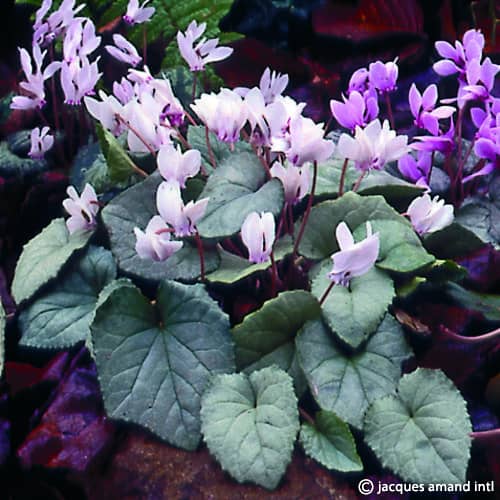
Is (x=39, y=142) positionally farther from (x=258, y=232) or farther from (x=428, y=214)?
(x=428, y=214)

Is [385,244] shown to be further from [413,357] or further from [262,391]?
[262,391]

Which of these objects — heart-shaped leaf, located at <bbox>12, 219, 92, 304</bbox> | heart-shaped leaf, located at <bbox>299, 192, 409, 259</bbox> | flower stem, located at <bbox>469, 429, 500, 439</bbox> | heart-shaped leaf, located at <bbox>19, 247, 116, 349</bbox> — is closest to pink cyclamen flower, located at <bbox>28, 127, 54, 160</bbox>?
heart-shaped leaf, located at <bbox>12, 219, 92, 304</bbox>

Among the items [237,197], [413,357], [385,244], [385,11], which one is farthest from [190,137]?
[385,11]

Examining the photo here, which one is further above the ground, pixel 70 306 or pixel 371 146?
pixel 371 146

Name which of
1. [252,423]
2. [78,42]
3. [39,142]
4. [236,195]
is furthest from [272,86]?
[252,423]

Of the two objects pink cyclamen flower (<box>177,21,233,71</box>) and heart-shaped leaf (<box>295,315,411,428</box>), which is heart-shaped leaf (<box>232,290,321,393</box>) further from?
pink cyclamen flower (<box>177,21,233,71</box>)

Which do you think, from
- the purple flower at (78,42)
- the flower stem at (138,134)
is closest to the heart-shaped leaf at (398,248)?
the flower stem at (138,134)

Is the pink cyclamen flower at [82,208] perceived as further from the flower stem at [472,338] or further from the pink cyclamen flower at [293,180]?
the flower stem at [472,338]
